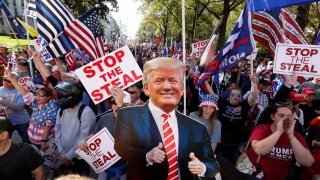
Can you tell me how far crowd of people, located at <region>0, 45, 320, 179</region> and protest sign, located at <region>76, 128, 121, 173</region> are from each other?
9cm

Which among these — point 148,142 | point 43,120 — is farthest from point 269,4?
point 43,120

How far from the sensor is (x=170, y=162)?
201 cm

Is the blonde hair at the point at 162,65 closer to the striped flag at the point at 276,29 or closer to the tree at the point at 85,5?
the striped flag at the point at 276,29

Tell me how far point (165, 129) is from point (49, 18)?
421 cm

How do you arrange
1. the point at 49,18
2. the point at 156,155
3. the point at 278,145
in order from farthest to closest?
the point at 49,18 → the point at 278,145 → the point at 156,155

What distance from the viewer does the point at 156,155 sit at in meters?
1.88

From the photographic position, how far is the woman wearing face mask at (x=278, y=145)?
9.86ft

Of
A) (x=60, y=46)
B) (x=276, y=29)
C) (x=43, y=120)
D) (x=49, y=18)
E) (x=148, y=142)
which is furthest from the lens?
(x=60, y=46)

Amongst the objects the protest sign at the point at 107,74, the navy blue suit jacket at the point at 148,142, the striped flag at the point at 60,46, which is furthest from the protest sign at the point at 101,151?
the striped flag at the point at 60,46

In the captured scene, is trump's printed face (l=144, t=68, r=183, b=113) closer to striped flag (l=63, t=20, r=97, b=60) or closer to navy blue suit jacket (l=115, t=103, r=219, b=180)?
navy blue suit jacket (l=115, t=103, r=219, b=180)

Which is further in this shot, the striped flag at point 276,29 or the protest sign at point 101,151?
the striped flag at point 276,29

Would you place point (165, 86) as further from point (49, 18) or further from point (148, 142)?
point (49, 18)

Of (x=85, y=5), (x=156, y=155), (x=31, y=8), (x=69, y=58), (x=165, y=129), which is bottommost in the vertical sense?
(x=156, y=155)

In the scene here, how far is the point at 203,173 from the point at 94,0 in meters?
33.3
